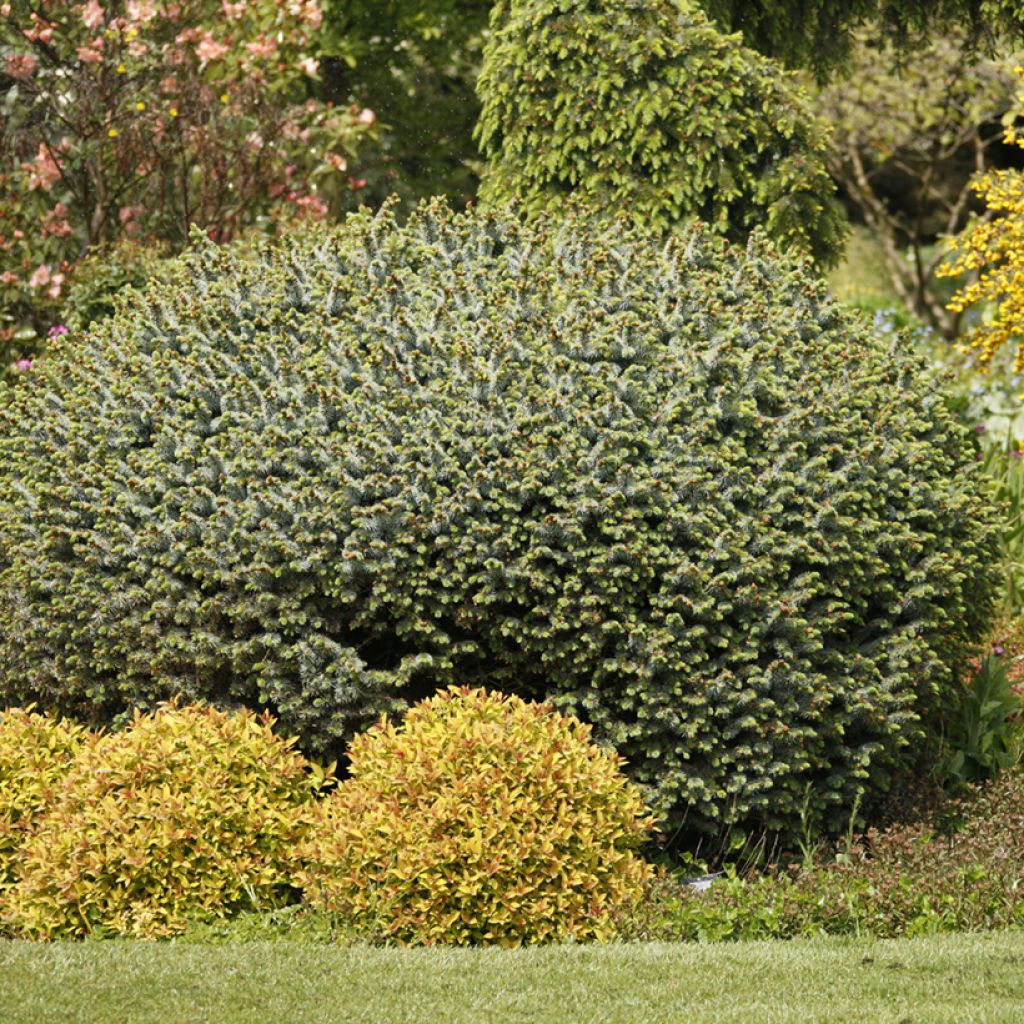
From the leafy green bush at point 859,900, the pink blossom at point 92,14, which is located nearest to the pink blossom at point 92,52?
the pink blossom at point 92,14

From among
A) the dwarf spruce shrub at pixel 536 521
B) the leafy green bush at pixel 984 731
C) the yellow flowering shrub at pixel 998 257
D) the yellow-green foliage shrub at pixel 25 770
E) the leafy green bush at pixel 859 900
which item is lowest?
the yellow-green foliage shrub at pixel 25 770

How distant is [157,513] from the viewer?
5.83 metres

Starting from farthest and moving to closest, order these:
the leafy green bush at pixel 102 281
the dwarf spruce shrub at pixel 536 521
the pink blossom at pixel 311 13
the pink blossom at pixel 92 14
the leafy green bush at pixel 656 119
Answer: the pink blossom at pixel 311 13 → the pink blossom at pixel 92 14 → the leafy green bush at pixel 102 281 → the leafy green bush at pixel 656 119 → the dwarf spruce shrub at pixel 536 521

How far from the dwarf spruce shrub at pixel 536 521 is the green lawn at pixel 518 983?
1.00 meters

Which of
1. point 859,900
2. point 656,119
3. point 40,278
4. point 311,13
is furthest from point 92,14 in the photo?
point 859,900

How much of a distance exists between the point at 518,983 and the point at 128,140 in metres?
7.50

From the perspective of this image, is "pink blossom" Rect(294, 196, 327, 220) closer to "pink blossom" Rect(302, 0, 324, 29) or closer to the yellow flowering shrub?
"pink blossom" Rect(302, 0, 324, 29)

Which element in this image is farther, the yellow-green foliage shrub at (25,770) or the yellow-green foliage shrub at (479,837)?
the yellow-green foliage shrub at (25,770)

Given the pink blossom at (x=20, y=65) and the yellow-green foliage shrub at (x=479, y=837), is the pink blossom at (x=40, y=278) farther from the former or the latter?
the yellow-green foliage shrub at (x=479, y=837)

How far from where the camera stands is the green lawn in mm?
4023

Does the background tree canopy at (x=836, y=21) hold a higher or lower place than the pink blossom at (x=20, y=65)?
higher

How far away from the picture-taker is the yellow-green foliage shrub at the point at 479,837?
15.9 ft

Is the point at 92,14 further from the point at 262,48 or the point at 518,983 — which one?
the point at 518,983

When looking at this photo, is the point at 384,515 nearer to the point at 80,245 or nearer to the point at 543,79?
the point at 543,79
